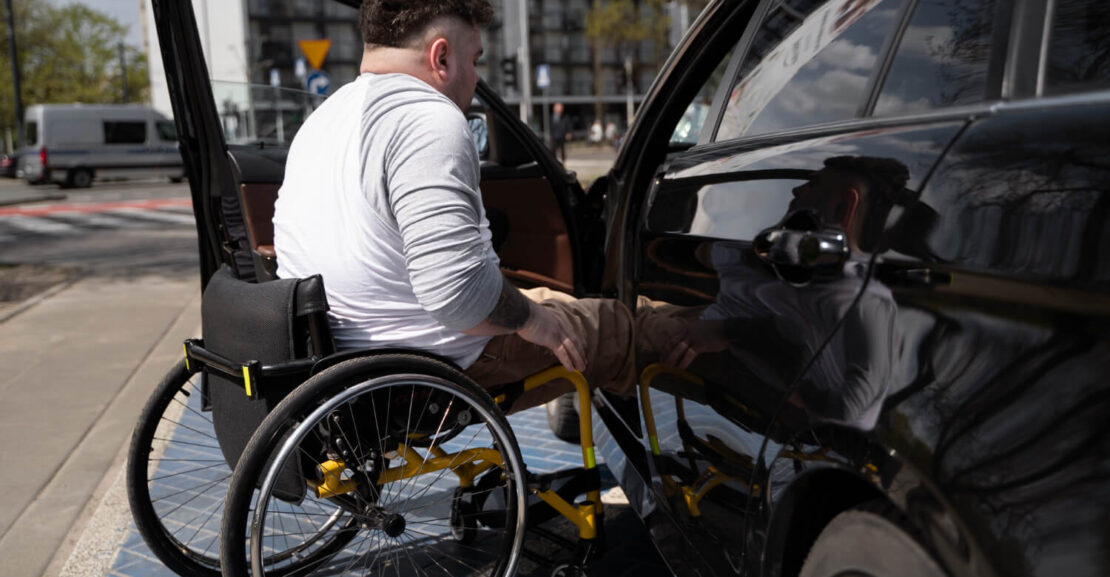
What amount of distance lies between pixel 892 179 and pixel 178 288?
8.63 metres

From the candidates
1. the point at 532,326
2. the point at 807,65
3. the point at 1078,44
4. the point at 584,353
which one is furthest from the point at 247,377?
the point at 1078,44

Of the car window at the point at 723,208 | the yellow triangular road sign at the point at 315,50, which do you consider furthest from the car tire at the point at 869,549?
the yellow triangular road sign at the point at 315,50

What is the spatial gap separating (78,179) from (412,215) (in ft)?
99.4

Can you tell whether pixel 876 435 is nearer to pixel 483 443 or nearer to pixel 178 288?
pixel 483 443

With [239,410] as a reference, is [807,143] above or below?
above

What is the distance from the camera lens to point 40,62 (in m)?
49.7

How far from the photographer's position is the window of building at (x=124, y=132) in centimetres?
2984

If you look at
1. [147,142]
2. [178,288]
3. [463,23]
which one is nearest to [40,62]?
[147,142]

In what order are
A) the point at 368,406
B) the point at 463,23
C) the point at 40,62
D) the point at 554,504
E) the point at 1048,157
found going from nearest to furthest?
the point at 1048,157
the point at 368,406
the point at 463,23
the point at 554,504
the point at 40,62

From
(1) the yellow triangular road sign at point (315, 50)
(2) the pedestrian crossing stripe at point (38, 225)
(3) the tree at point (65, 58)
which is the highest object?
(3) the tree at point (65, 58)

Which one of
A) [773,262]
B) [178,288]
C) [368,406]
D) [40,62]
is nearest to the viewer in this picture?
[773,262]

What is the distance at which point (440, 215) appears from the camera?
2.23 meters

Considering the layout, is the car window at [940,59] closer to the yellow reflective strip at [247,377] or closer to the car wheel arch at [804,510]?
the car wheel arch at [804,510]

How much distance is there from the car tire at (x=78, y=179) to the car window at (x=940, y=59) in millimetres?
31081
